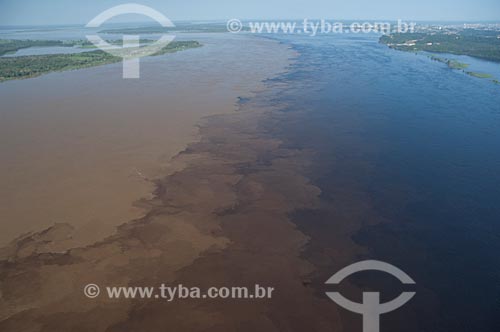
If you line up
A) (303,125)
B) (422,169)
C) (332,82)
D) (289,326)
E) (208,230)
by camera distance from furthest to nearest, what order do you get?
(332,82)
(303,125)
(422,169)
(208,230)
(289,326)

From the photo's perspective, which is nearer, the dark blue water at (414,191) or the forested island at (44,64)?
the dark blue water at (414,191)

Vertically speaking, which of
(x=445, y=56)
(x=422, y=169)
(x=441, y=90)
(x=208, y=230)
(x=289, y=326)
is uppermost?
(x=445, y=56)

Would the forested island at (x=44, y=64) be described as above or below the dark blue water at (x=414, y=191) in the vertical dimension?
above

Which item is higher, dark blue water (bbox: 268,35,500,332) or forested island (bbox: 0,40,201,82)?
forested island (bbox: 0,40,201,82)

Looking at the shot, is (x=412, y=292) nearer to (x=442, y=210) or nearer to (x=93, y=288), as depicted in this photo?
(x=442, y=210)

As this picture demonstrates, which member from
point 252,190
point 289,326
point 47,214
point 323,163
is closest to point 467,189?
point 323,163

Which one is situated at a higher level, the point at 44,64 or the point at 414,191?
the point at 44,64

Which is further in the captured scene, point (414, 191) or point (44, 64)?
point (44, 64)

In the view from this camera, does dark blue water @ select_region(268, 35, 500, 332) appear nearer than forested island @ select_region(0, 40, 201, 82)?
Yes
